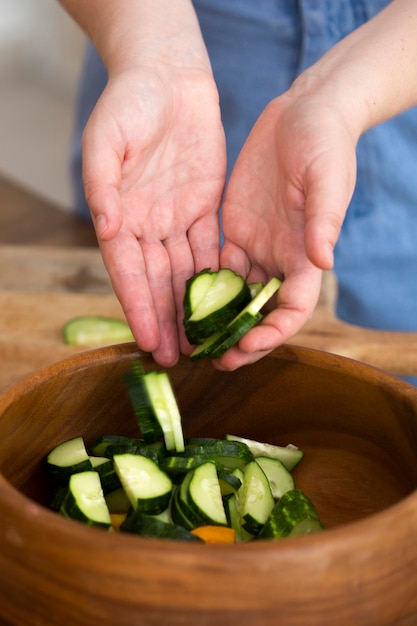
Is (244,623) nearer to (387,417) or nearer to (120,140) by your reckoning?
(387,417)

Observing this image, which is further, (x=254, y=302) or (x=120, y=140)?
(x=120, y=140)

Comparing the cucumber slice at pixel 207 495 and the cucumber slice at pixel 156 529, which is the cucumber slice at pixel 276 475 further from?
the cucumber slice at pixel 156 529

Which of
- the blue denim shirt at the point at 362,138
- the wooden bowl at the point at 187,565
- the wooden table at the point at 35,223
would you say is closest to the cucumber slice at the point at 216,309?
the wooden bowl at the point at 187,565

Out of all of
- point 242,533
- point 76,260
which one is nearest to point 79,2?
point 76,260

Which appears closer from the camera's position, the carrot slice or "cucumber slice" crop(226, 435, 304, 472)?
the carrot slice

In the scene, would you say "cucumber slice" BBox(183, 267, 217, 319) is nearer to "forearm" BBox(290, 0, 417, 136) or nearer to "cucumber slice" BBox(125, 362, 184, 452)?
"cucumber slice" BBox(125, 362, 184, 452)

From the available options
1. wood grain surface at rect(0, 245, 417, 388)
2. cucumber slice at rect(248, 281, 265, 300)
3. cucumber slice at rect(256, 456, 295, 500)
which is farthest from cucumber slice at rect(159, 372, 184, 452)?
wood grain surface at rect(0, 245, 417, 388)
